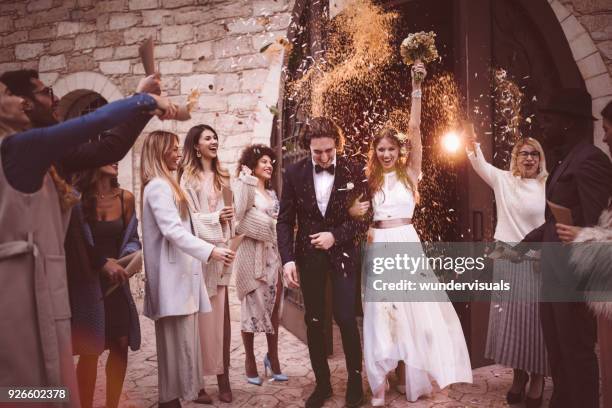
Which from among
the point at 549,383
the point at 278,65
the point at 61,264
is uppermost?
the point at 278,65

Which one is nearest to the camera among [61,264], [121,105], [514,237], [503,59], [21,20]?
[121,105]

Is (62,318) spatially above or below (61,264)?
below

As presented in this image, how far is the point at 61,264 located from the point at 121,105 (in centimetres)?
68

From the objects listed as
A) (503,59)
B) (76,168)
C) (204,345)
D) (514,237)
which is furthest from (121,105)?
(503,59)

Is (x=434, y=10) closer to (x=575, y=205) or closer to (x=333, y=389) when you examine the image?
(x=575, y=205)

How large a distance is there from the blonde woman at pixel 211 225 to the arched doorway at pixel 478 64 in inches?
62.5

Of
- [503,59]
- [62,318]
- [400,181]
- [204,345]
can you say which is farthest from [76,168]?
[503,59]

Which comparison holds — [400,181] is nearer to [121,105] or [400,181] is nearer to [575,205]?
[575,205]

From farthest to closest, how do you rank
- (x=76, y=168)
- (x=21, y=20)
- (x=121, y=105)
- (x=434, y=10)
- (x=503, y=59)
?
(x=21, y=20) → (x=434, y=10) → (x=503, y=59) → (x=76, y=168) → (x=121, y=105)

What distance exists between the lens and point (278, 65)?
6773 mm

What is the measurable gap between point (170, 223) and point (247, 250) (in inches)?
46.8

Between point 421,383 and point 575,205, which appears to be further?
point 421,383

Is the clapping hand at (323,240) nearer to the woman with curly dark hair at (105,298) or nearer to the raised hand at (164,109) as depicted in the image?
the woman with curly dark hair at (105,298)

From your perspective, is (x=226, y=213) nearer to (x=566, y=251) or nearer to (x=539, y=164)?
(x=566, y=251)
